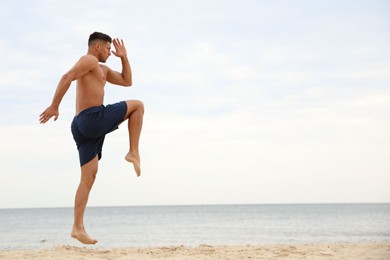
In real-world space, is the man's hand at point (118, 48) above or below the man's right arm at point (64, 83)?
above

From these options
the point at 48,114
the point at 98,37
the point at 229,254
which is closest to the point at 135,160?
the point at 48,114

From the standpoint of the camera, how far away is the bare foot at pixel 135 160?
5.07m

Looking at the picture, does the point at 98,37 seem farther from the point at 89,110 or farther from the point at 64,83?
the point at 89,110

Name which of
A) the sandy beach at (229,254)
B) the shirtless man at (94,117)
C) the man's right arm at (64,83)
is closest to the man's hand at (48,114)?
the man's right arm at (64,83)

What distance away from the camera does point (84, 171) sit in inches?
202

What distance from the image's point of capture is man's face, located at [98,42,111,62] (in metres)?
5.08

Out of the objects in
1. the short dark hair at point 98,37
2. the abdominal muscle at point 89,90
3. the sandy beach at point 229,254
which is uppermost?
the short dark hair at point 98,37

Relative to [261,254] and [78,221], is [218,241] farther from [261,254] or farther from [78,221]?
[78,221]

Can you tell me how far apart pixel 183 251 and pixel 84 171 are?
9.73 metres

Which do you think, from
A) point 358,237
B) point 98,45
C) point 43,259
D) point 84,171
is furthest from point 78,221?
point 358,237

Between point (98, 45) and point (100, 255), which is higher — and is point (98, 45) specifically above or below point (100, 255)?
above

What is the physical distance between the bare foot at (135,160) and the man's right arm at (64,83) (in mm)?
762

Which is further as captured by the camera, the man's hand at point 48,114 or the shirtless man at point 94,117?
the shirtless man at point 94,117

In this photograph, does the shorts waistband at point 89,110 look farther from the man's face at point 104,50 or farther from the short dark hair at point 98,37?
the short dark hair at point 98,37
